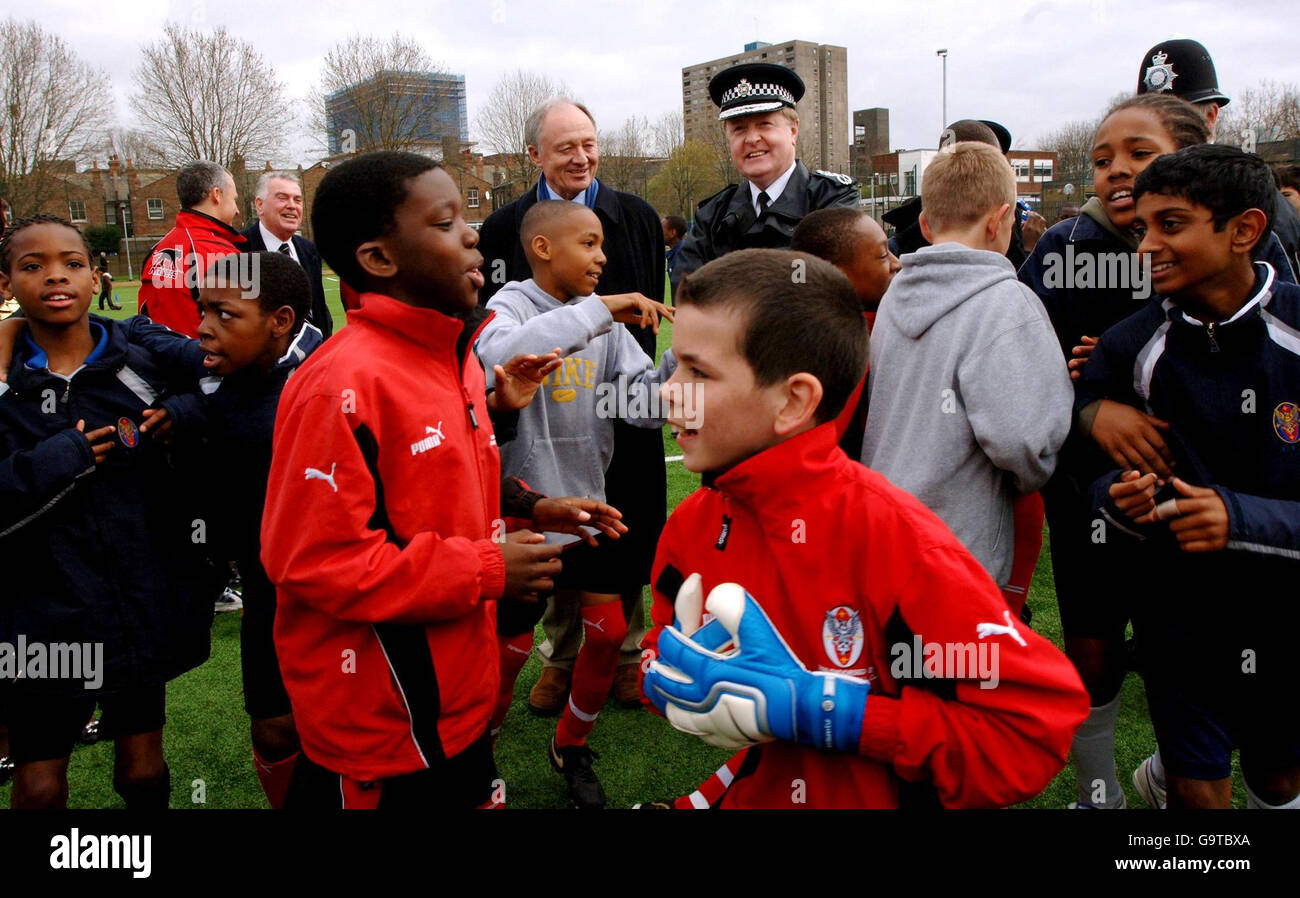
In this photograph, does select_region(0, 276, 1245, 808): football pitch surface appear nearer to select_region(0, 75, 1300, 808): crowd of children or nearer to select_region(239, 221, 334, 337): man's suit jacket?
select_region(0, 75, 1300, 808): crowd of children

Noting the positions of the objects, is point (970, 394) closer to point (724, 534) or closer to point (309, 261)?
point (724, 534)

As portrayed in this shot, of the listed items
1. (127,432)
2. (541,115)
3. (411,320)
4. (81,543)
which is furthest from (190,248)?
(411,320)

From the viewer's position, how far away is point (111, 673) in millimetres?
2508

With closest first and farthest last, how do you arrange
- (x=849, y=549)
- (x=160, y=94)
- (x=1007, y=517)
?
1. (x=849, y=549)
2. (x=1007, y=517)
3. (x=160, y=94)

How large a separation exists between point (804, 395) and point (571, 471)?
5.55ft

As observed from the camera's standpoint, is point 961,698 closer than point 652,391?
Yes

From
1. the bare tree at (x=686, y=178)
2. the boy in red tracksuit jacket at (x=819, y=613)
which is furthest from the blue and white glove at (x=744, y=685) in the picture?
the bare tree at (x=686, y=178)

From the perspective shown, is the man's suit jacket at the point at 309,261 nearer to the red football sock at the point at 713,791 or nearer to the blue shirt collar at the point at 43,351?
the blue shirt collar at the point at 43,351

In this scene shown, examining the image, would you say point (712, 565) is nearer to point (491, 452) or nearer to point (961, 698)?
point (961, 698)

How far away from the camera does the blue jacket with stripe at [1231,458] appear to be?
6.64ft

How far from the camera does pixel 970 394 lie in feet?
7.43

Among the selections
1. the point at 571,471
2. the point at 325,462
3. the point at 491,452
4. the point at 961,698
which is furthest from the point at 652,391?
the point at 961,698

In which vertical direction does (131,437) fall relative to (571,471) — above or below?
above
